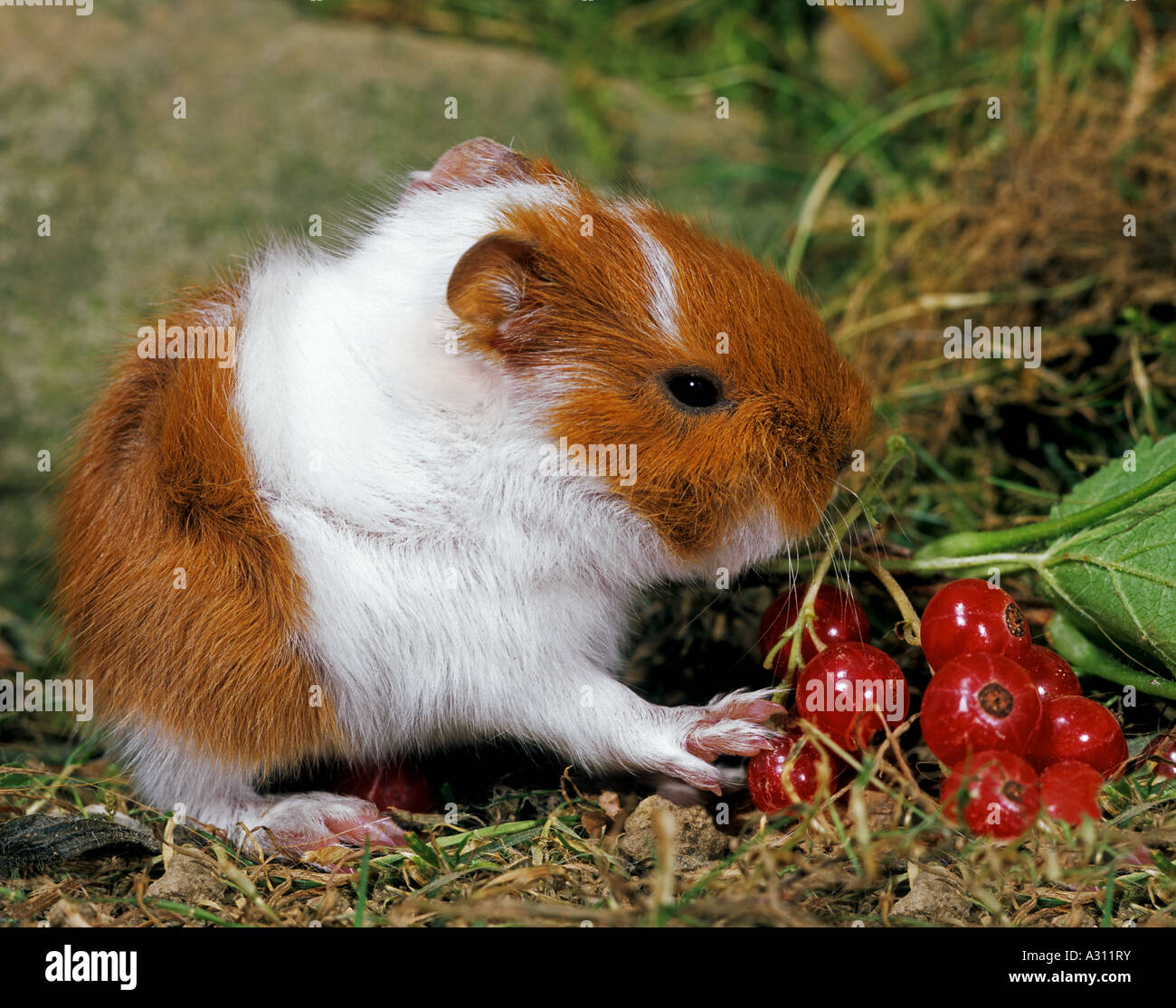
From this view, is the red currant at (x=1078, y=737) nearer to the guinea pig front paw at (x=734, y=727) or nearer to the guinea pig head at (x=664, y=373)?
the guinea pig front paw at (x=734, y=727)

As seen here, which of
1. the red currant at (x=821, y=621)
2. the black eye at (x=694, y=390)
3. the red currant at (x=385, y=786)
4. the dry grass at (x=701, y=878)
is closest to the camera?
the dry grass at (x=701, y=878)

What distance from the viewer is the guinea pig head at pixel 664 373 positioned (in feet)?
8.13

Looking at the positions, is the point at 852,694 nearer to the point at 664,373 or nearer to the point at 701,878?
the point at 701,878

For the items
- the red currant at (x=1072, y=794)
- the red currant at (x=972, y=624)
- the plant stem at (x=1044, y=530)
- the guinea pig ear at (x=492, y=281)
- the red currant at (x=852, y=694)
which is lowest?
the red currant at (x=1072, y=794)

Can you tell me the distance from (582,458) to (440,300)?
520 mm

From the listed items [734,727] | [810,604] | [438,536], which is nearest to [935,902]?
[734,727]

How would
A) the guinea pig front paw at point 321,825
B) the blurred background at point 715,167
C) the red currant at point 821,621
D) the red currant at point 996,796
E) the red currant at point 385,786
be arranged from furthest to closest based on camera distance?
the blurred background at point 715,167
the red currant at point 385,786
the red currant at point 821,621
the guinea pig front paw at point 321,825
the red currant at point 996,796

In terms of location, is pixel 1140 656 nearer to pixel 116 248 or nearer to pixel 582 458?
pixel 582 458

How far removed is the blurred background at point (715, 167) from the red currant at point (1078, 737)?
821 millimetres

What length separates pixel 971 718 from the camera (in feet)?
7.54

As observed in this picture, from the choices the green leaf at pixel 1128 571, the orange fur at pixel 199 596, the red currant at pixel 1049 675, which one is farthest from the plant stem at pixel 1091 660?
the orange fur at pixel 199 596

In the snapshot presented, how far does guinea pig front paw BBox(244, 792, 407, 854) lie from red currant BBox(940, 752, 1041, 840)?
134cm

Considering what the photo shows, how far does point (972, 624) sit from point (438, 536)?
50.8 inches

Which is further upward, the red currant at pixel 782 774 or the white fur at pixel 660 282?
the white fur at pixel 660 282
